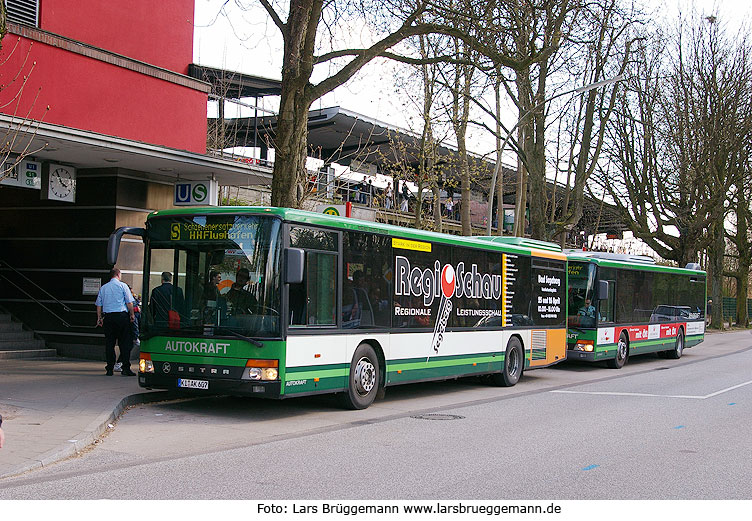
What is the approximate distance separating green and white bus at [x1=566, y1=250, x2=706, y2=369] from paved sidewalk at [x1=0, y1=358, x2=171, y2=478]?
11240 millimetres

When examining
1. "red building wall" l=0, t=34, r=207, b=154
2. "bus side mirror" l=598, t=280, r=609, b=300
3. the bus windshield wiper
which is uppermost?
"red building wall" l=0, t=34, r=207, b=154

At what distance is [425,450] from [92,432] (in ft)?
12.4

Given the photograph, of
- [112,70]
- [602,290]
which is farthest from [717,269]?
[112,70]

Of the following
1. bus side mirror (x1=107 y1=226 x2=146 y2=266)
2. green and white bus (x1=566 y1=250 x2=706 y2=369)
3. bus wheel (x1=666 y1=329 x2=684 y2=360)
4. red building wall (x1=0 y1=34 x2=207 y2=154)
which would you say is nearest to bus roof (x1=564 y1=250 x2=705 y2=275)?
green and white bus (x1=566 y1=250 x2=706 y2=369)

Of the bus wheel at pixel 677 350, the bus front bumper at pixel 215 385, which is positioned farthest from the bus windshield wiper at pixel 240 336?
the bus wheel at pixel 677 350

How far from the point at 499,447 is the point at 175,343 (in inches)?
186

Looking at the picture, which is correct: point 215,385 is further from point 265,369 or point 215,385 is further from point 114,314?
point 114,314

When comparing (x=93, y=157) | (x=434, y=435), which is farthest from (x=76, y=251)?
(x=434, y=435)

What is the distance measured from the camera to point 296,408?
12398mm

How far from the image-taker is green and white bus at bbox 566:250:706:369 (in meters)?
20.8

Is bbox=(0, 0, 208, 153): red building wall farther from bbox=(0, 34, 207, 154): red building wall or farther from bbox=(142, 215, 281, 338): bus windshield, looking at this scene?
bbox=(142, 215, 281, 338): bus windshield

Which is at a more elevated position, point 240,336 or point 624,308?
point 624,308

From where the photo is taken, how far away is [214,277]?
11.0m
